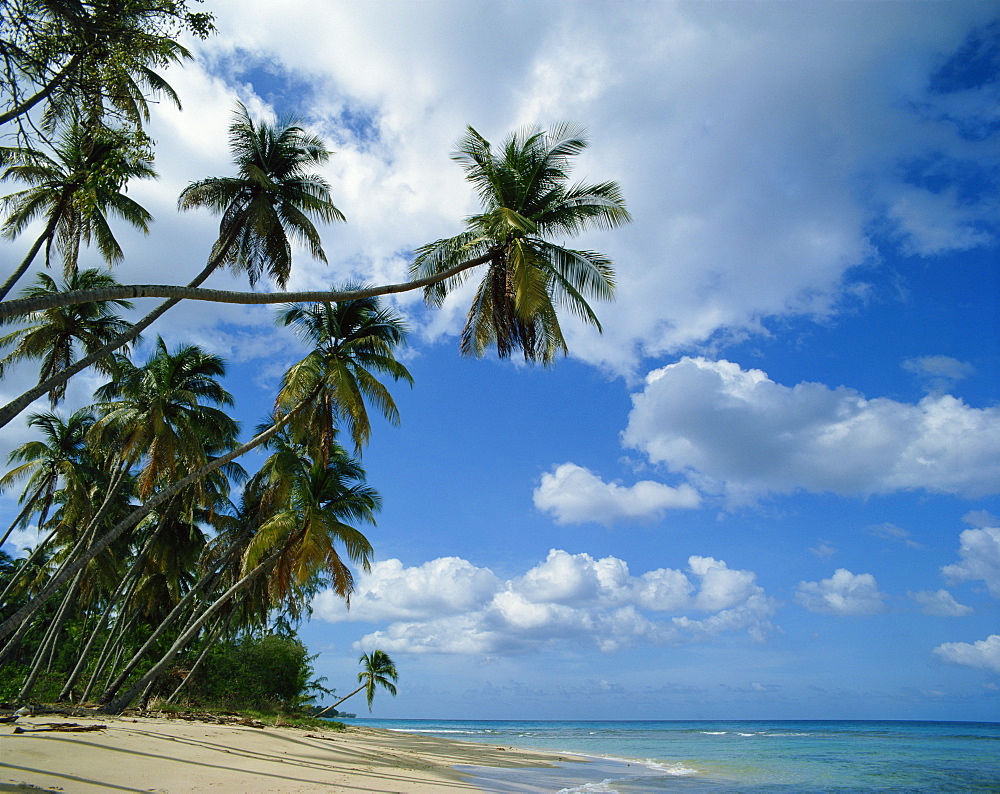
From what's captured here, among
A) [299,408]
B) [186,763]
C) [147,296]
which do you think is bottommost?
[186,763]

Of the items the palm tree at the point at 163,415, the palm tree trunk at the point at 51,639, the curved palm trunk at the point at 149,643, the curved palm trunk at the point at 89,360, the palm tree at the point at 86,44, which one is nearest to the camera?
the palm tree at the point at 86,44

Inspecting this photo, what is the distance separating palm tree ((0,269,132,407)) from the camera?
14.3m

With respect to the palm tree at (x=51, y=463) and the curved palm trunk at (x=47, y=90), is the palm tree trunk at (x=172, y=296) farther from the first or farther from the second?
the palm tree at (x=51, y=463)

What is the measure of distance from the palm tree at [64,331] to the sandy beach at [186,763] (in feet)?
24.3

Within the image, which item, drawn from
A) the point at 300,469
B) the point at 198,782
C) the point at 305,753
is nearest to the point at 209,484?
the point at 300,469

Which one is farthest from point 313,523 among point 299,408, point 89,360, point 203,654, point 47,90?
point 47,90

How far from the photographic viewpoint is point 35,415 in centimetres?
1936

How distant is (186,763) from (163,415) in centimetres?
867

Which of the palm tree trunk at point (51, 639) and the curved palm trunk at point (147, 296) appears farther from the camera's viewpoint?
the palm tree trunk at point (51, 639)

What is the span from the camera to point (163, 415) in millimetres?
14883

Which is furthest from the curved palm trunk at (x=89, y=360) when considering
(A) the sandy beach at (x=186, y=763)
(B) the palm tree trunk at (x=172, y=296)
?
(A) the sandy beach at (x=186, y=763)

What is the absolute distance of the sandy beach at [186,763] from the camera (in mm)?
6778

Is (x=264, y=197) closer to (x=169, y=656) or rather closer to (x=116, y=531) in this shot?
(x=116, y=531)

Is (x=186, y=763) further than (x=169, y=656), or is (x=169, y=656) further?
(x=169, y=656)
